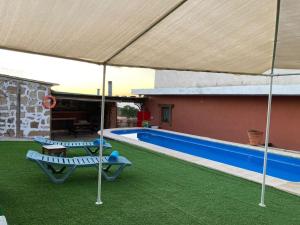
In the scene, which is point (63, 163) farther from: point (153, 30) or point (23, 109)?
point (23, 109)

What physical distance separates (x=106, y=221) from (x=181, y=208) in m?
1.21

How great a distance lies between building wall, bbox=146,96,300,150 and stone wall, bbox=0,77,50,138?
8.08 metres

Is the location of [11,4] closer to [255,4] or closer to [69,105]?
[255,4]

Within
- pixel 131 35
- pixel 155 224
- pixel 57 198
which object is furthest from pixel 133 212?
pixel 131 35

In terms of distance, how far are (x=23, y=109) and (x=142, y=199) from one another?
855 cm

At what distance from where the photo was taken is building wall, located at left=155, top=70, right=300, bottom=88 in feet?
41.6

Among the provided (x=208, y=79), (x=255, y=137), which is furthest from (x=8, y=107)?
(x=208, y=79)

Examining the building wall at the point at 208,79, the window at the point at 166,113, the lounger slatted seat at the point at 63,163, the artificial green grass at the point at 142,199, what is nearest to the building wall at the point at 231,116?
the window at the point at 166,113

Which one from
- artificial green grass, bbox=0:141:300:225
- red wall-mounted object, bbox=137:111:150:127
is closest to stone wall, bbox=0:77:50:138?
artificial green grass, bbox=0:141:300:225

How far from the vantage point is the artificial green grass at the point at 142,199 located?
4.03 m

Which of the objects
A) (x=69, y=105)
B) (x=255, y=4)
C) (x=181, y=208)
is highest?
(x=255, y=4)

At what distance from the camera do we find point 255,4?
2.76 m

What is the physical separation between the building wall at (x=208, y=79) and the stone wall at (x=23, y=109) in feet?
27.6

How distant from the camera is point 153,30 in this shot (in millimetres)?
3186
